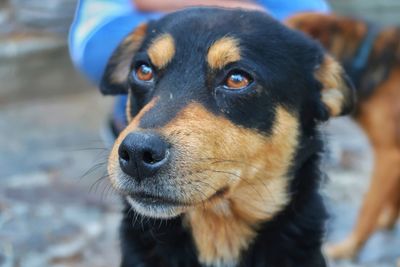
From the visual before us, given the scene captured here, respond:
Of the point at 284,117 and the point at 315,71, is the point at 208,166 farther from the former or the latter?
the point at 315,71

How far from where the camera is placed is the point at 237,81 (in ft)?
8.11

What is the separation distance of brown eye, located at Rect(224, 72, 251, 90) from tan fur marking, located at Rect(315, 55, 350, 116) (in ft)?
1.44

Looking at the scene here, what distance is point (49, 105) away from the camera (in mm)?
6977

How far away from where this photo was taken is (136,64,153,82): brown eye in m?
2.57

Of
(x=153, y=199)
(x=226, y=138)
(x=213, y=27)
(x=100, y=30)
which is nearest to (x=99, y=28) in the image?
(x=100, y=30)

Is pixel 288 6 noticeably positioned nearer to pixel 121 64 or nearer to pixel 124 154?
pixel 121 64

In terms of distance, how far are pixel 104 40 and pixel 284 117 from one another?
1248 millimetres

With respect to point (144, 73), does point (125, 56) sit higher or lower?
lower

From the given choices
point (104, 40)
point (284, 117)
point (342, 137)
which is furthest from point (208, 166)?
point (342, 137)

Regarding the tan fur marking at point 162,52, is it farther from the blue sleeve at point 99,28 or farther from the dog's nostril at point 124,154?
the blue sleeve at point 99,28

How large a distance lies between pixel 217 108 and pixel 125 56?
27.7 inches

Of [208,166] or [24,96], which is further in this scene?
[24,96]

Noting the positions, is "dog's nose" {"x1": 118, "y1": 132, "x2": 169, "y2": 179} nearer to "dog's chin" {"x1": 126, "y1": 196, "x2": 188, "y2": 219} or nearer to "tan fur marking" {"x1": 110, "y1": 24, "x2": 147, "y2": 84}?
"dog's chin" {"x1": 126, "y1": 196, "x2": 188, "y2": 219}

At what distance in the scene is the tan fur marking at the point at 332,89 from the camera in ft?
9.07
